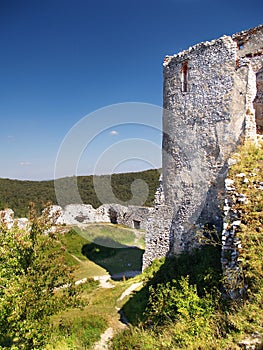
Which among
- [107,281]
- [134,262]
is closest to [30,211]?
[107,281]

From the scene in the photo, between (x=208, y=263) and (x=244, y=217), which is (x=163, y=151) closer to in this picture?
(x=208, y=263)

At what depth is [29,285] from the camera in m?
5.99

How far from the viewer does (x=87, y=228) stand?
73.5 feet

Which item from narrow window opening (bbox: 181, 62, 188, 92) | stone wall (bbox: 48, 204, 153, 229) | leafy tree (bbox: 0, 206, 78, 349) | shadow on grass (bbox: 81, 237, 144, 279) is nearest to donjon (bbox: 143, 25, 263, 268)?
narrow window opening (bbox: 181, 62, 188, 92)

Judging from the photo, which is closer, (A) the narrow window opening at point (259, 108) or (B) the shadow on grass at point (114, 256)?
(A) the narrow window opening at point (259, 108)

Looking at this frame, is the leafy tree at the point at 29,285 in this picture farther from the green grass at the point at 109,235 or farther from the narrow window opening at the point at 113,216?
the narrow window opening at the point at 113,216

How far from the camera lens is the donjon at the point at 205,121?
813cm

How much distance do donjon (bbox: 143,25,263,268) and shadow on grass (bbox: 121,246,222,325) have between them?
0.64 meters

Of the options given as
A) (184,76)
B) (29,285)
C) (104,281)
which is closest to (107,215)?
(104,281)

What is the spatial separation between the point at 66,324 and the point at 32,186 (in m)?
48.3

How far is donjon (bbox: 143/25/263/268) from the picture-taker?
8.13m

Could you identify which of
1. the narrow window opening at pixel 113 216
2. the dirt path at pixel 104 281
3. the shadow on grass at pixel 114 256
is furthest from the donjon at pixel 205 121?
the narrow window opening at pixel 113 216

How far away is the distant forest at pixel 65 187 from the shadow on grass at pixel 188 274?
28873 mm

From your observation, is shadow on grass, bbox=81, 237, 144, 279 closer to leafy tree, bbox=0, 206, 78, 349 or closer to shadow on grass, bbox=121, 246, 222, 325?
shadow on grass, bbox=121, 246, 222, 325
